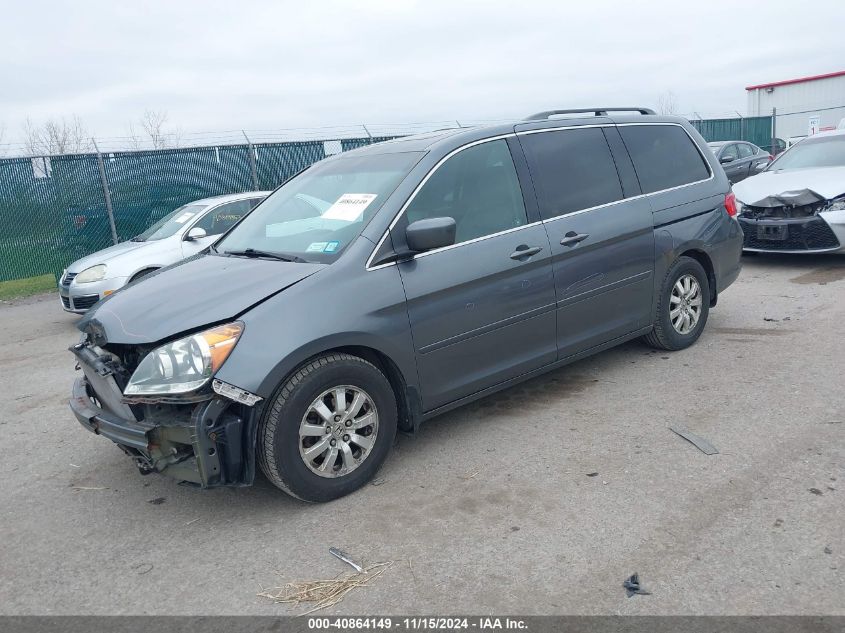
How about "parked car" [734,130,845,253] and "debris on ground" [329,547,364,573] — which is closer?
"debris on ground" [329,547,364,573]

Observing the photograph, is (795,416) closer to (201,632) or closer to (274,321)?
(274,321)

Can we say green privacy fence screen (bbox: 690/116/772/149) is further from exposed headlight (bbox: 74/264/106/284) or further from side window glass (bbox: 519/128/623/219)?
side window glass (bbox: 519/128/623/219)

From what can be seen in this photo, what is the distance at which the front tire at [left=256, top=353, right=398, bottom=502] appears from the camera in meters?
3.41

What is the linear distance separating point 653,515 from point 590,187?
2.46 meters

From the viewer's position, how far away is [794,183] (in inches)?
345

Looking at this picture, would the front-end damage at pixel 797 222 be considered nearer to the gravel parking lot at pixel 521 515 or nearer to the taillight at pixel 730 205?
the taillight at pixel 730 205

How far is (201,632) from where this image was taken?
2.74 meters

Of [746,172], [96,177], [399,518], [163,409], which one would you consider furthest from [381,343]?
[746,172]

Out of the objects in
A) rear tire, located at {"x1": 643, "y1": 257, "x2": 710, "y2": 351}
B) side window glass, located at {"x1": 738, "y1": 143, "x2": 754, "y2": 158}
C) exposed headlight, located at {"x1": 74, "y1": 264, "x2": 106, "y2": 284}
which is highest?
side window glass, located at {"x1": 738, "y1": 143, "x2": 754, "y2": 158}

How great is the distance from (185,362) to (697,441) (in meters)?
2.88

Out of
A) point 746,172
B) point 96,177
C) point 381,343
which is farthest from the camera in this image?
point 746,172

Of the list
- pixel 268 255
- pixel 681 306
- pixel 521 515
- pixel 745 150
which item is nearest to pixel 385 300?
pixel 268 255

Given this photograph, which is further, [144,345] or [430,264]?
[430,264]

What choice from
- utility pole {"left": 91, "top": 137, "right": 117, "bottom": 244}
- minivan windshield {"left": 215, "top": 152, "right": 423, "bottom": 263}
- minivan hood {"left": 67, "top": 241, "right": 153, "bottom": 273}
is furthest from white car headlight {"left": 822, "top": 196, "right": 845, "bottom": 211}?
utility pole {"left": 91, "top": 137, "right": 117, "bottom": 244}
